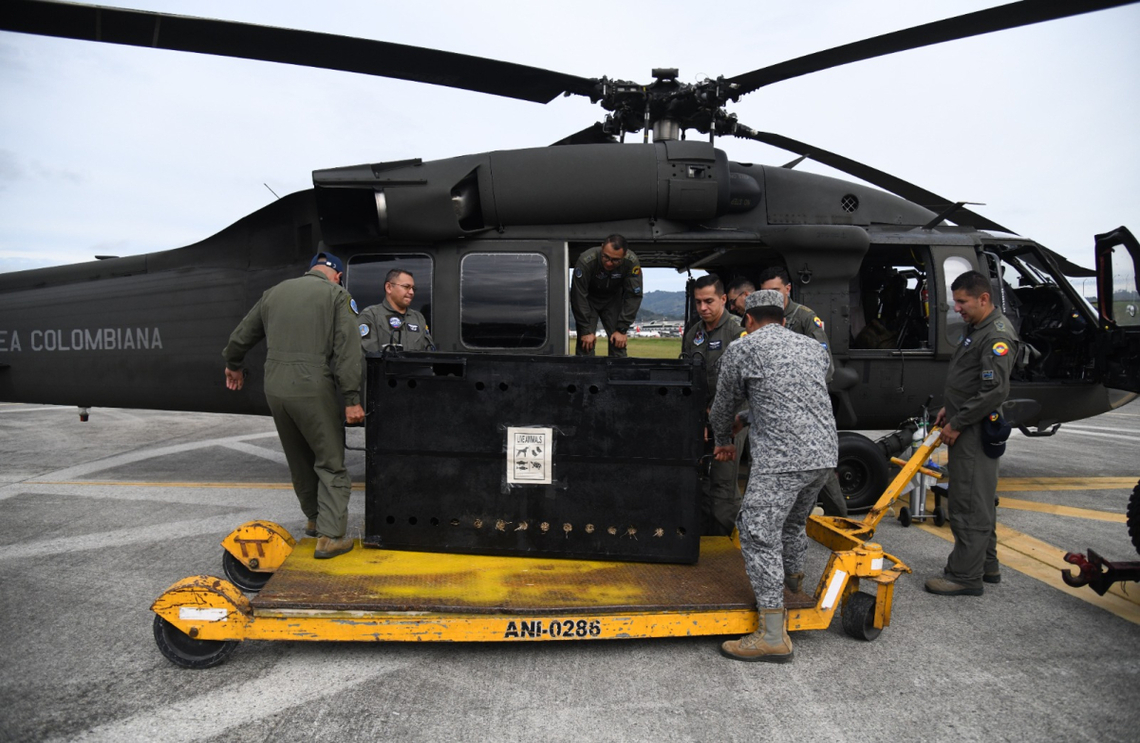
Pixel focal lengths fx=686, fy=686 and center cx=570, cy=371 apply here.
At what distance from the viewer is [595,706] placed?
2.84 meters

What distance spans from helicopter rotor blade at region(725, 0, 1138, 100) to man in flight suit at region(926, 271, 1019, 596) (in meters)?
1.65

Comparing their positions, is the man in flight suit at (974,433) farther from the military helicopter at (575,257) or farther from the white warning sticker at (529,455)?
the white warning sticker at (529,455)

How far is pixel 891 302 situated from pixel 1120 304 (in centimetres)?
188

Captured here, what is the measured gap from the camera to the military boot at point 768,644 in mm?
3186

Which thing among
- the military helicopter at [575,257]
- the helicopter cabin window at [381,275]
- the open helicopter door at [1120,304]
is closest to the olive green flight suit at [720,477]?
the military helicopter at [575,257]

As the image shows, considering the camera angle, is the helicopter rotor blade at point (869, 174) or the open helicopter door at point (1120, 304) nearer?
the open helicopter door at point (1120, 304)

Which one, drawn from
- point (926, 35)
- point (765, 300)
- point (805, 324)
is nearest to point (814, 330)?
point (805, 324)

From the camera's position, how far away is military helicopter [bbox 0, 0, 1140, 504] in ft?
18.7

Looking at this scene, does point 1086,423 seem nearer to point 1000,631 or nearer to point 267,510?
point 1000,631

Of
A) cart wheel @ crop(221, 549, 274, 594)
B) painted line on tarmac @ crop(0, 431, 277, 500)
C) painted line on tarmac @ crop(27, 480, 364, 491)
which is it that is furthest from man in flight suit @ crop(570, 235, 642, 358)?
painted line on tarmac @ crop(0, 431, 277, 500)

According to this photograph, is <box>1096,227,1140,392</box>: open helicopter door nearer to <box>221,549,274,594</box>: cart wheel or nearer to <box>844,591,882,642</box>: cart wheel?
<box>844,591,882,642</box>: cart wheel

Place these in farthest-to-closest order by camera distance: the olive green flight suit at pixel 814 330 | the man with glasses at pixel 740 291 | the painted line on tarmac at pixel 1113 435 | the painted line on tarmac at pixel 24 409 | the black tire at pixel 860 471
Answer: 1. the painted line on tarmac at pixel 24 409
2. the painted line on tarmac at pixel 1113 435
3. the black tire at pixel 860 471
4. the man with glasses at pixel 740 291
5. the olive green flight suit at pixel 814 330

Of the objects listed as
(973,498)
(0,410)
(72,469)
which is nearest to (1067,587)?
(973,498)

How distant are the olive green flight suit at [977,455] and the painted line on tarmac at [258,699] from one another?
10.6 feet
